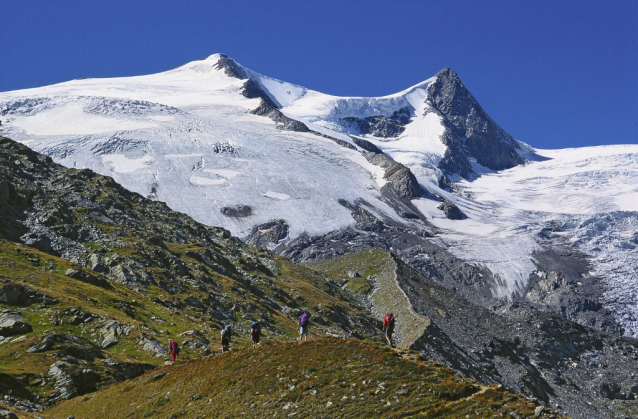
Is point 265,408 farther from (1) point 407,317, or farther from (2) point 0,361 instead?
(1) point 407,317

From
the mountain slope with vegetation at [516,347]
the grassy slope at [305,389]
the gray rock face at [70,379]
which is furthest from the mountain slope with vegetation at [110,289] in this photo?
the mountain slope with vegetation at [516,347]

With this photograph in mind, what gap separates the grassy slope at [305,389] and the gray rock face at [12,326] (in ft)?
32.0

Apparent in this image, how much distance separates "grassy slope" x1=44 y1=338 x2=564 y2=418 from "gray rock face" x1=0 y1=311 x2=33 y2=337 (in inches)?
384

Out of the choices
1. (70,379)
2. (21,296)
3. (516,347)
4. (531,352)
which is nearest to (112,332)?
(21,296)

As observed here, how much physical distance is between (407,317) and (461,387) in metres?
65.6

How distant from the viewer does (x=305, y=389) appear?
25406 millimetres

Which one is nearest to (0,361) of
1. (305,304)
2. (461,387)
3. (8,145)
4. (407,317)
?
(461,387)

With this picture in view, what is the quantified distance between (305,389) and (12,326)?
23.7 metres

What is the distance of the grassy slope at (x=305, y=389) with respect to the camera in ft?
73.9

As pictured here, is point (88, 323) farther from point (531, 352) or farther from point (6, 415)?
point (531, 352)

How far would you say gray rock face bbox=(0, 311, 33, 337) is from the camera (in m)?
37.1

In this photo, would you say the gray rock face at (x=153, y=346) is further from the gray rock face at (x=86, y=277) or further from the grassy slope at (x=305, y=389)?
the gray rock face at (x=86, y=277)

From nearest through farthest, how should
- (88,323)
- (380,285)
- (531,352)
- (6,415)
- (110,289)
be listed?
(6,415) < (88,323) < (110,289) < (531,352) < (380,285)

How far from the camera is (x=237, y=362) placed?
2966 cm
